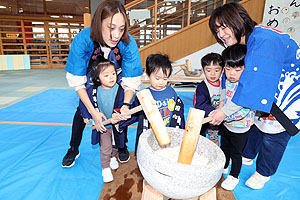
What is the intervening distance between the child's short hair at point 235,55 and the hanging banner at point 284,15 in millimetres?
4806

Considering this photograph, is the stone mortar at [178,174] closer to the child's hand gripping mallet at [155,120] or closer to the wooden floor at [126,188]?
the child's hand gripping mallet at [155,120]

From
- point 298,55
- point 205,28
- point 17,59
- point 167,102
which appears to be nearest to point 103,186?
point 167,102

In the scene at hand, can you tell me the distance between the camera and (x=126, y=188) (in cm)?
136

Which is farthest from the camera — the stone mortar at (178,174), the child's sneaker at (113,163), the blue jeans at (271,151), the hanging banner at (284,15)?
the hanging banner at (284,15)

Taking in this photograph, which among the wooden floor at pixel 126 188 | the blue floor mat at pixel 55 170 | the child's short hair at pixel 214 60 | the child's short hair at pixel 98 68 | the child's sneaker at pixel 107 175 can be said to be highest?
the child's short hair at pixel 214 60

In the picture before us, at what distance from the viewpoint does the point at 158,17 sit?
5527 mm

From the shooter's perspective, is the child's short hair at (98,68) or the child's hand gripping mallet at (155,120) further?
the child's short hair at (98,68)

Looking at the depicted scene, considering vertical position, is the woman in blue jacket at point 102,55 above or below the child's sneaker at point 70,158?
above

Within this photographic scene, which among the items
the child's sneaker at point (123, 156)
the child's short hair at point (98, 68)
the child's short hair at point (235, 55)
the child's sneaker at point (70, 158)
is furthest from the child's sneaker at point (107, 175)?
the child's short hair at point (235, 55)

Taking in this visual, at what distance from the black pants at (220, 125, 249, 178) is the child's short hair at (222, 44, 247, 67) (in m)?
0.51

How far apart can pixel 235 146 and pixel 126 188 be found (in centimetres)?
85

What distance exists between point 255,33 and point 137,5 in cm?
497

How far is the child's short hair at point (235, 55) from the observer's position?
123 centimetres

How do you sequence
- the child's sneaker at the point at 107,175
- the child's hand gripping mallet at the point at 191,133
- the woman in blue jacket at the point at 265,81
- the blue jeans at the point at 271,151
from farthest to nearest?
the child's sneaker at the point at 107,175 → the blue jeans at the point at 271,151 → the woman in blue jacket at the point at 265,81 → the child's hand gripping mallet at the point at 191,133
